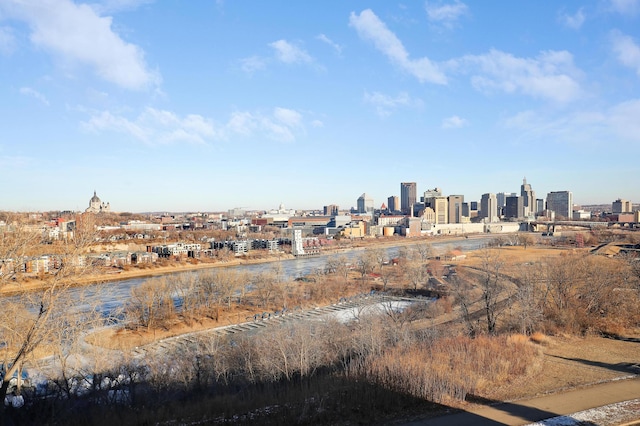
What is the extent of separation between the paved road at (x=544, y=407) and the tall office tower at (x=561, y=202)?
110m

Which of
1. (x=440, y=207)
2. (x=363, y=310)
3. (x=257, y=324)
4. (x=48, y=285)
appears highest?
(x=440, y=207)

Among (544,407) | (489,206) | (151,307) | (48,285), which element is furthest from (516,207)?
(48,285)

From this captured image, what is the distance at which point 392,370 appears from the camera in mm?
5891

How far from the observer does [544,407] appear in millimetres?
4922

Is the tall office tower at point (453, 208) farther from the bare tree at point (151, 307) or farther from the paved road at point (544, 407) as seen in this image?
the paved road at point (544, 407)

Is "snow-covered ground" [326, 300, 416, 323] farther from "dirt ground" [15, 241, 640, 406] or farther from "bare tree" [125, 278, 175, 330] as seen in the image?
"dirt ground" [15, 241, 640, 406]

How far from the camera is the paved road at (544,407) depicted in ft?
14.8

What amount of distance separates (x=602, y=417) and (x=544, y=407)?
537 millimetres

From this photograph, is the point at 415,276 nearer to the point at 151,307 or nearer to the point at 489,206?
the point at 151,307

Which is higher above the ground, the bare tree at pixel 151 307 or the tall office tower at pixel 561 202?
the tall office tower at pixel 561 202

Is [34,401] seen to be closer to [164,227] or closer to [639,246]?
[639,246]

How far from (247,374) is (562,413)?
4.83m

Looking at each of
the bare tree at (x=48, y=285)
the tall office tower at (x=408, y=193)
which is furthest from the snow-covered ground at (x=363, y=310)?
the tall office tower at (x=408, y=193)

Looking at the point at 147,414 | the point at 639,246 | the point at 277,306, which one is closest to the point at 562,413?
the point at 147,414
